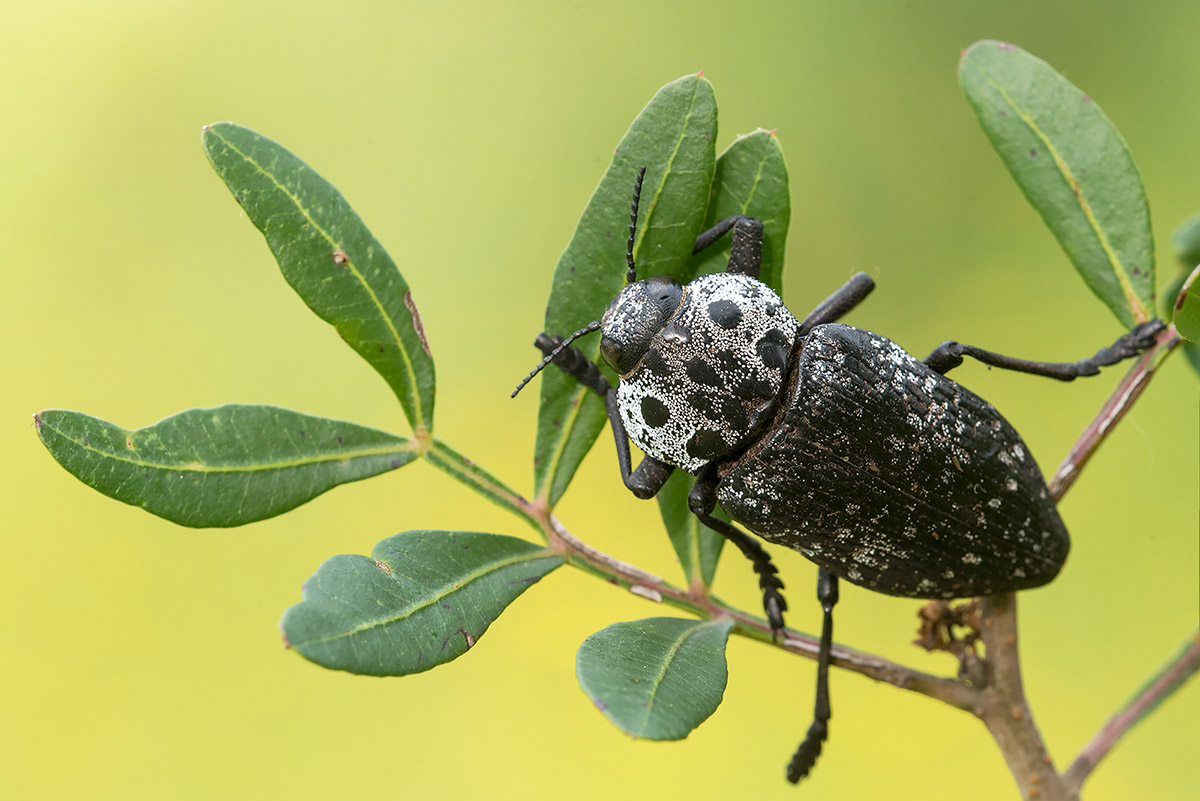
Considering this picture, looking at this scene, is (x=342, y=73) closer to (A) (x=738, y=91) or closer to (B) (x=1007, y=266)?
(A) (x=738, y=91)

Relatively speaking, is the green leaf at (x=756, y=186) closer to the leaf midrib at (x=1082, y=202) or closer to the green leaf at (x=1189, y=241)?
the leaf midrib at (x=1082, y=202)

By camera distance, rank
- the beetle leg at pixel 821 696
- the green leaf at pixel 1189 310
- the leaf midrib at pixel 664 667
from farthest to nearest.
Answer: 1. the beetle leg at pixel 821 696
2. the green leaf at pixel 1189 310
3. the leaf midrib at pixel 664 667

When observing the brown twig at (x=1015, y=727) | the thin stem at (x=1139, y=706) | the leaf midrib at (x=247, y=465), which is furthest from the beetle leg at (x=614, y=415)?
the thin stem at (x=1139, y=706)

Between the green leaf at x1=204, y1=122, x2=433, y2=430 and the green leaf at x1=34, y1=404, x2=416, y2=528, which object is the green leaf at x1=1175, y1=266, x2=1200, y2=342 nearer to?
the green leaf at x1=204, y1=122, x2=433, y2=430

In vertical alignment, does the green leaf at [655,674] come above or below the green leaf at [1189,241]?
below

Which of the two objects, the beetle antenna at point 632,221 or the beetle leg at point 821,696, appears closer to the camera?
the beetle antenna at point 632,221

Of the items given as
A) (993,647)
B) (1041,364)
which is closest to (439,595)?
(993,647)
